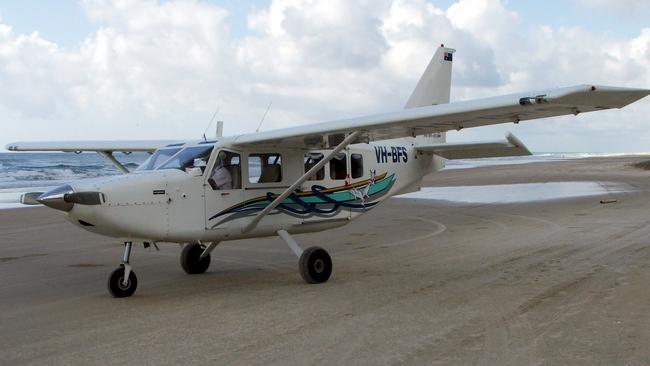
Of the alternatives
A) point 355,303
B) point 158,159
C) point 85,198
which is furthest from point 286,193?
point 85,198

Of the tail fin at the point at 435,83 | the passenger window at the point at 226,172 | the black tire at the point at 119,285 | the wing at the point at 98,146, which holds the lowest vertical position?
the black tire at the point at 119,285

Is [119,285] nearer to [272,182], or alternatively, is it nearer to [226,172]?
[226,172]

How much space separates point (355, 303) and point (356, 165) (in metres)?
3.78

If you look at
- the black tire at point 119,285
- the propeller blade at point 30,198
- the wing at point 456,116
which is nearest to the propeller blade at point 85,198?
the propeller blade at point 30,198

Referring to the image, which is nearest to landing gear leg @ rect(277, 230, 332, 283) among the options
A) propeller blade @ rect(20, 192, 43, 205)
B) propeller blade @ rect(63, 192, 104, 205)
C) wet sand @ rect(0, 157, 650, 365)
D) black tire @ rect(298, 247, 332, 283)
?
black tire @ rect(298, 247, 332, 283)

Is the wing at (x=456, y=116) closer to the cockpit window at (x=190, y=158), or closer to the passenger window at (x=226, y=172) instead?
the passenger window at (x=226, y=172)

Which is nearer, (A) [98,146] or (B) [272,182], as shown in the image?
(B) [272,182]

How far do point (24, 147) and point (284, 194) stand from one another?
247 inches

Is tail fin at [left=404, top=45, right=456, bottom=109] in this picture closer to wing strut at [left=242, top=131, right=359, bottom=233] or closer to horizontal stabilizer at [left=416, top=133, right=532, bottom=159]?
horizontal stabilizer at [left=416, top=133, right=532, bottom=159]

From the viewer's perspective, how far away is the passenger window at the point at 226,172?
29.5 feet

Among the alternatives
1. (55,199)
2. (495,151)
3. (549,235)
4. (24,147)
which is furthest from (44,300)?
(549,235)

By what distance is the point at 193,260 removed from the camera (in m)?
10.3

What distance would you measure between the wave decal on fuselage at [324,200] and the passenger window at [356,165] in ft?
0.50

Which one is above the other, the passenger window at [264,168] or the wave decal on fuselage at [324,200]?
the passenger window at [264,168]
